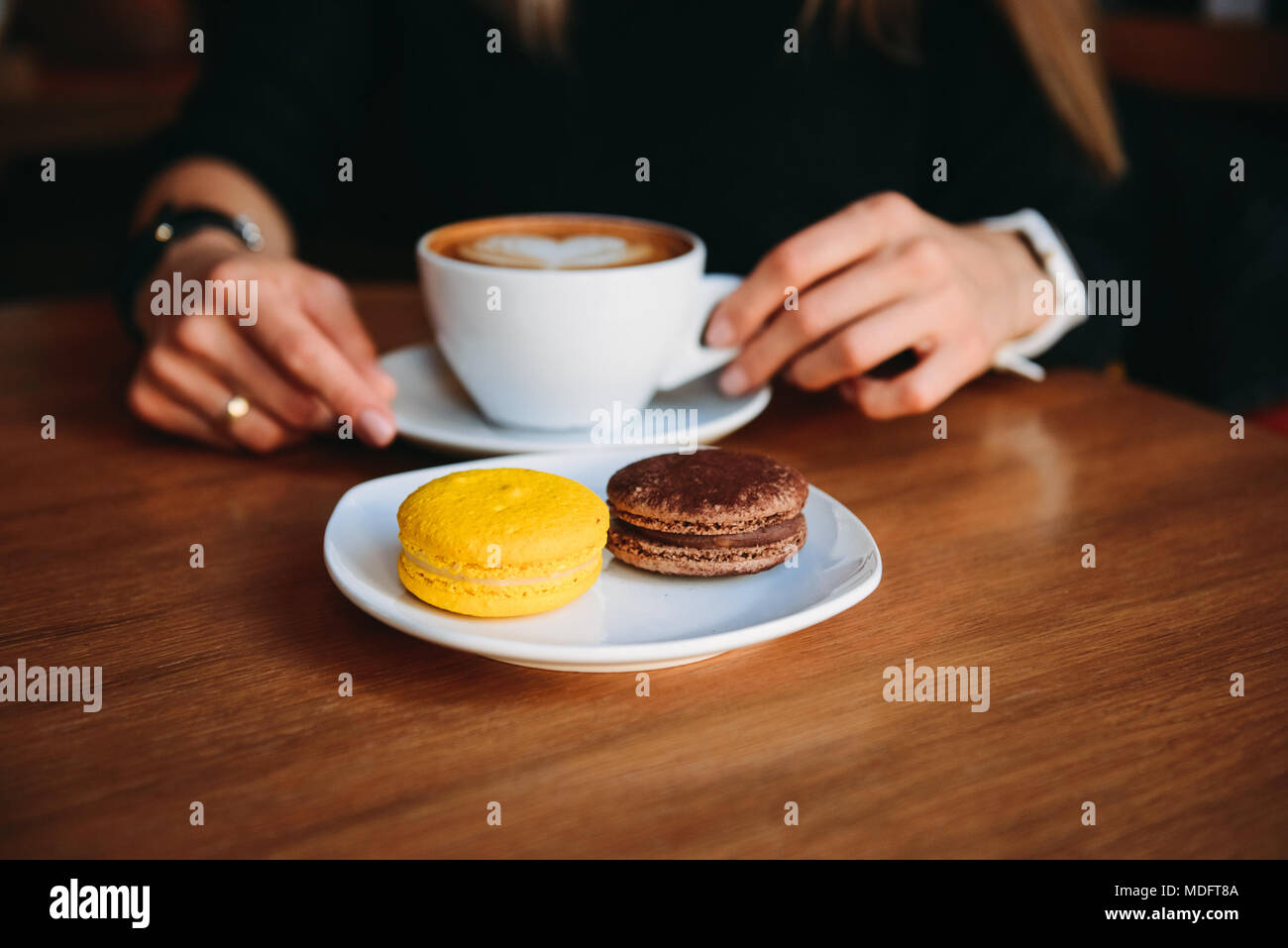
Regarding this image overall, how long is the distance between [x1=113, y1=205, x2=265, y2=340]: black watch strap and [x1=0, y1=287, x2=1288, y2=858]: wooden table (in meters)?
0.27

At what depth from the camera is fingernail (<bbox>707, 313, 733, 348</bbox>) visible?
91 cm

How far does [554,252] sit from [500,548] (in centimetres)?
42

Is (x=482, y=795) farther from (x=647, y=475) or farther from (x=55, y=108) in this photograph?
(x=55, y=108)

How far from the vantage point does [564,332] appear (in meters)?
0.84

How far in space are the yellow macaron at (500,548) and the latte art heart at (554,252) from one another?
33cm

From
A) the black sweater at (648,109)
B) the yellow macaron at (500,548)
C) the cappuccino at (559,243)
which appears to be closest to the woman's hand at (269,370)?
the cappuccino at (559,243)

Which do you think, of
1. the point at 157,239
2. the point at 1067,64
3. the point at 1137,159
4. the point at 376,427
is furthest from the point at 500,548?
the point at 1137,159

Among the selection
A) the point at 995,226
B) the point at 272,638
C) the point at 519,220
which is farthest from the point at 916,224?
the point at 272,638

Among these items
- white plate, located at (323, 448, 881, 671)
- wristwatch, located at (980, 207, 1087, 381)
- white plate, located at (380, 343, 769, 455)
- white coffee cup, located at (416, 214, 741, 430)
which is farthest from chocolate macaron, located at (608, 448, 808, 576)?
wristwatch, located at (980, 207, 1087, 381)

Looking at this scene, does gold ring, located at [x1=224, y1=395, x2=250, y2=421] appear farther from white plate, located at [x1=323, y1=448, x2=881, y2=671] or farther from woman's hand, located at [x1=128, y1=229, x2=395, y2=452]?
white plate, located at [x1=323, y1=448, x2=881, y2=671]

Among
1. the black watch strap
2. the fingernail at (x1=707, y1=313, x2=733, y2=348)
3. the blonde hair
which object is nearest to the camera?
the fingernail at (x1=707, y1=313, x2=733, y2=348)

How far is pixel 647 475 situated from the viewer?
0.64m

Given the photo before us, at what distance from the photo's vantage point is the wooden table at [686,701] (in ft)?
1.42

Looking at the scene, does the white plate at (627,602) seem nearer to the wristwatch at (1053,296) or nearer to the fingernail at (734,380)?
the fingernail at (734,380)
